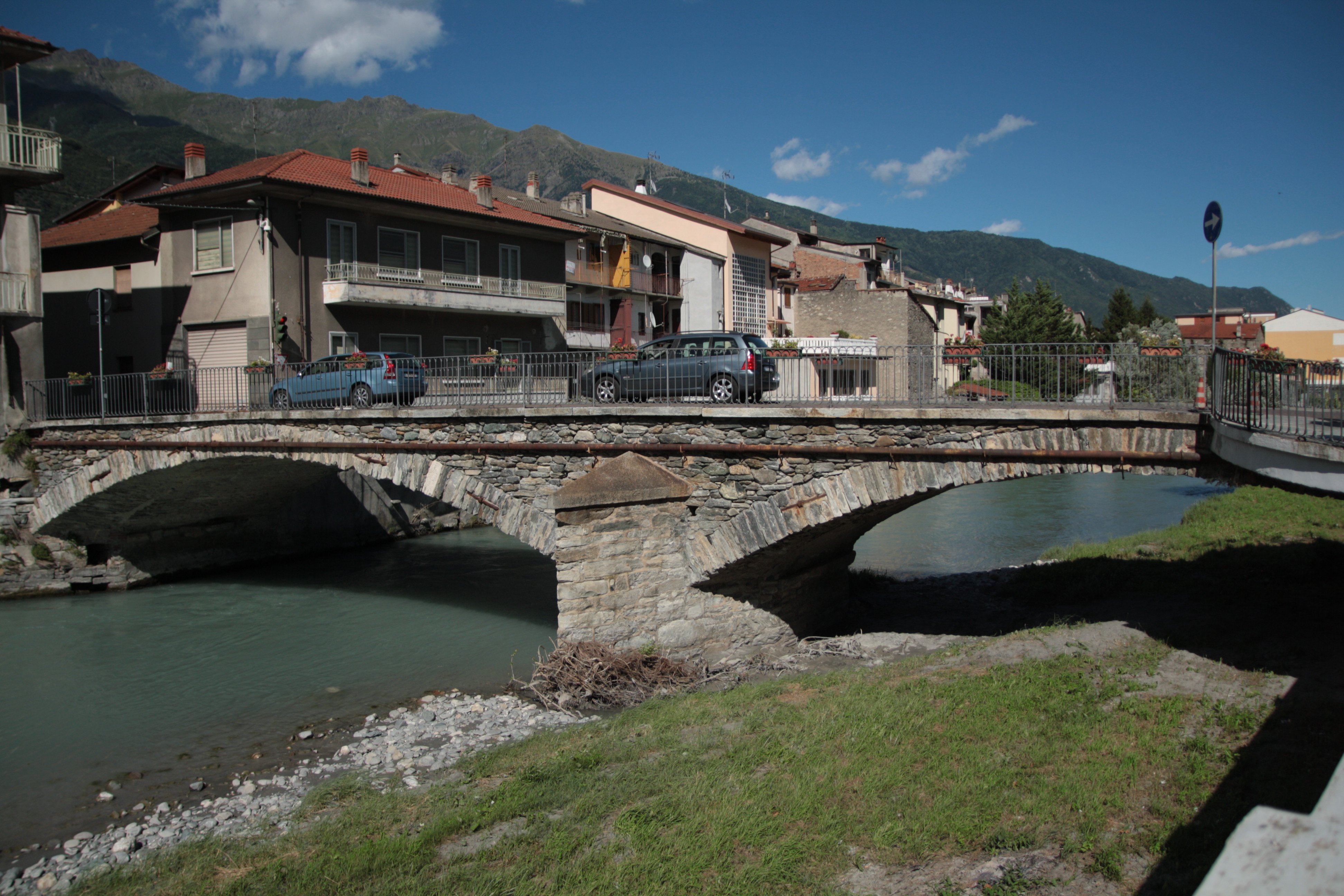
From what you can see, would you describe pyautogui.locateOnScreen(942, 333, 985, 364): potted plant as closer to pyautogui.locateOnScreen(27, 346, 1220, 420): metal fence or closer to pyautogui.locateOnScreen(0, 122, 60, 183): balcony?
pyautogui.locateOnScreen(27, 346, 1220, 420): metal fence

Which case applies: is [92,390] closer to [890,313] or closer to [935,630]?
[935,630]

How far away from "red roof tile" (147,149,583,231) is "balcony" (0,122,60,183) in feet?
11.2

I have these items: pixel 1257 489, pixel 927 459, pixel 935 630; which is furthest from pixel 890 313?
pixel 927 459

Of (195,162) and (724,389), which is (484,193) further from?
(724,389)

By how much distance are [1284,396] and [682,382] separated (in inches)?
363

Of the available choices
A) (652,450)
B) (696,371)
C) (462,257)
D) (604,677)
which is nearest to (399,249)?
(462,257)

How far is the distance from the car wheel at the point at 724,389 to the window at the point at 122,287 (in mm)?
22030

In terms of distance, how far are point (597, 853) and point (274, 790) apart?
5.80 m

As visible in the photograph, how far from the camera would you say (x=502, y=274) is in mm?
30953

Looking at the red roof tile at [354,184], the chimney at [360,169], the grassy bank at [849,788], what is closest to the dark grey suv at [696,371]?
the grassy bank at [849,788]

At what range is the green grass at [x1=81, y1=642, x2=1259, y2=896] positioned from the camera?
21.1ft

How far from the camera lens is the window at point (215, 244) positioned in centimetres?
2502

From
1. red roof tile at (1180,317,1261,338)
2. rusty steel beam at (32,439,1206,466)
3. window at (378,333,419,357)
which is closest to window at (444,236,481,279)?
window at (378,333,419,357)

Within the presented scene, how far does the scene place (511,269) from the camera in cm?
3131
